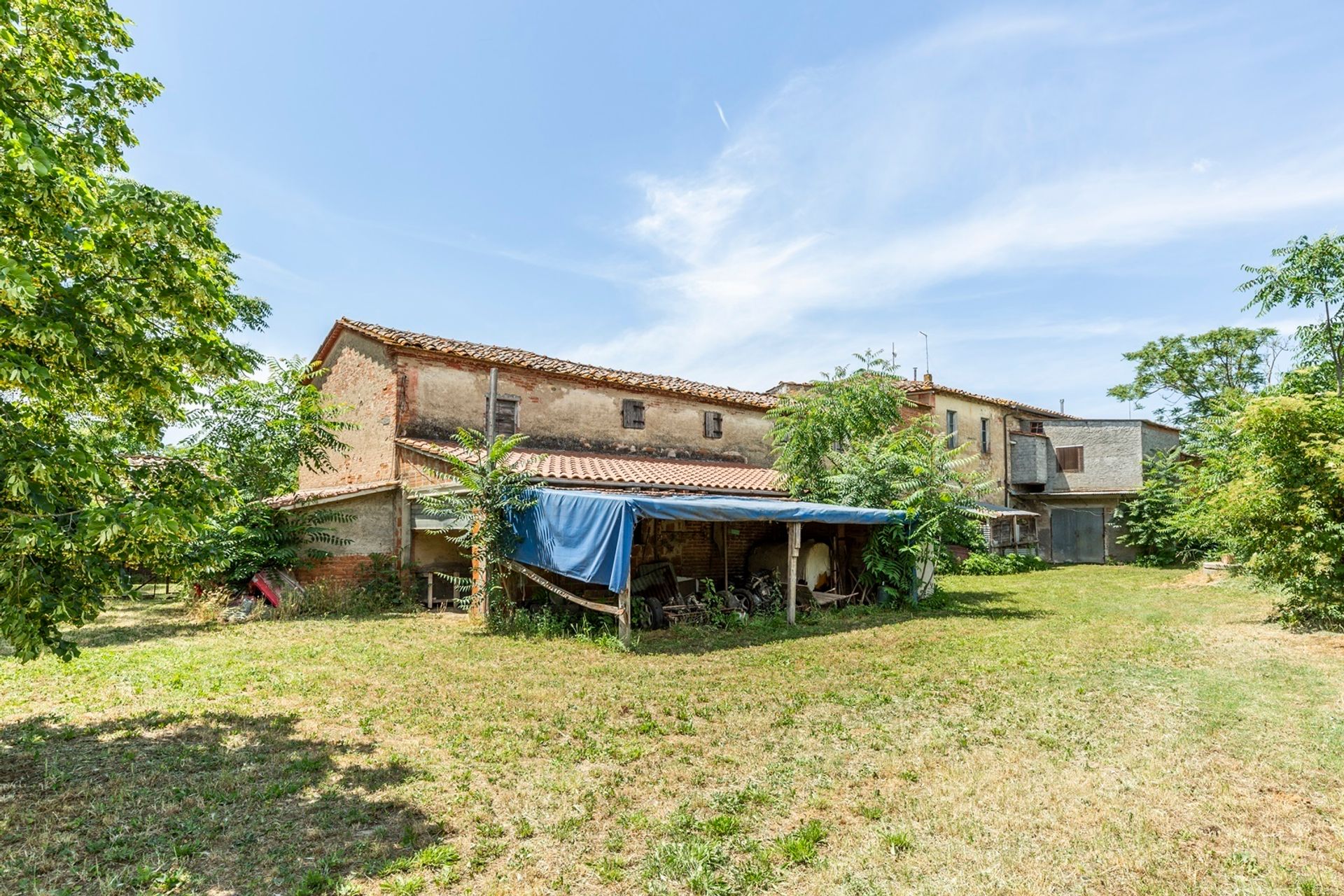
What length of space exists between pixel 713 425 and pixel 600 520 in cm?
1132

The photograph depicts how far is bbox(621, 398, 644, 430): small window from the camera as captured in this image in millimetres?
19016

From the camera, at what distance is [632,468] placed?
1648cm

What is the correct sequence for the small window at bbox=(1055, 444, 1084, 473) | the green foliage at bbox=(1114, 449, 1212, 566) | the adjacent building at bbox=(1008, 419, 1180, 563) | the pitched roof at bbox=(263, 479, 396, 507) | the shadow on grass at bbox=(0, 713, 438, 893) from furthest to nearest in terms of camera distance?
the small window at bbox=(1055, 444, 1084, 473) < the adjacent building at bbox=(1008, 419, 1180, 563) < the green foliage at bbox=(1114, 449, 1212, 566) < the pitched roof at bbox=(263, 479, 396, 507) < the shadow on grass at bbox=(0, 713, 438, 893)

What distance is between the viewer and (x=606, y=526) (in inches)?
393

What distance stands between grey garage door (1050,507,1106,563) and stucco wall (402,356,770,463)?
1484 cm

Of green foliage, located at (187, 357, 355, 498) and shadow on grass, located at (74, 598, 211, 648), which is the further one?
green foliage, located at (187, 357, 355, 498)

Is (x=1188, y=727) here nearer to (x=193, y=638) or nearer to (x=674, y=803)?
(x=674, y=803)

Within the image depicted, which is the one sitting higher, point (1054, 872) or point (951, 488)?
point (951, 488)

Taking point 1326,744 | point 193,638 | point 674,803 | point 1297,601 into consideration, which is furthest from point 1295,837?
point 193,638

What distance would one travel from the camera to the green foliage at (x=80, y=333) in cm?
388

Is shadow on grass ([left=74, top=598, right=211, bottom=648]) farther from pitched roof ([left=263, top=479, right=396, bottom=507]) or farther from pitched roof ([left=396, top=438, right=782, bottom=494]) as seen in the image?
pitched roof ([left=396, top=438, right=782, bottom=494])

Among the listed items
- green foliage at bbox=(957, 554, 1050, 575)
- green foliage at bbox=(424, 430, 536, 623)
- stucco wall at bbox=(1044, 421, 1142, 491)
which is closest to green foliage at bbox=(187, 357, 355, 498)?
green foliage at bbox=(424, 430, 536, 623)

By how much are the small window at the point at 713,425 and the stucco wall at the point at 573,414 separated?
0.12m

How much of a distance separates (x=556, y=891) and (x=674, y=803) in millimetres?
1241
